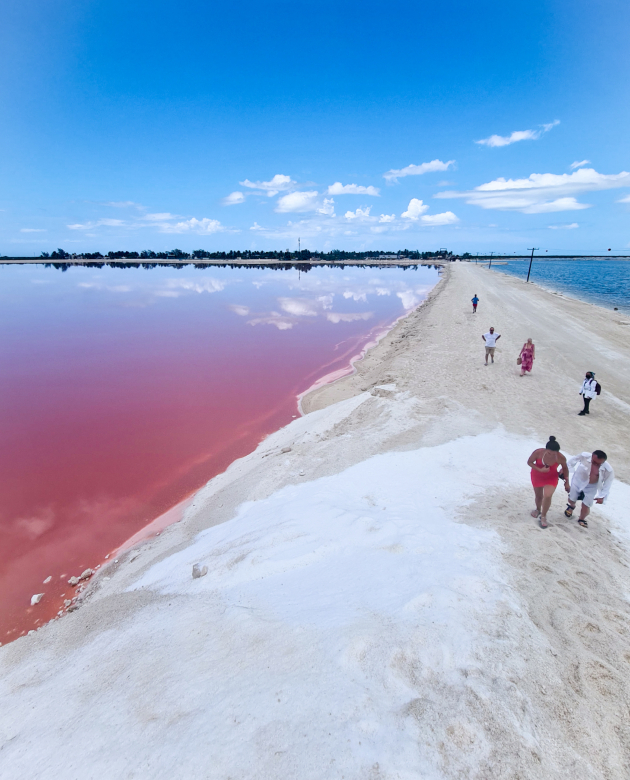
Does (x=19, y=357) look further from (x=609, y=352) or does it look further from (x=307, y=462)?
(x=609, y=352)

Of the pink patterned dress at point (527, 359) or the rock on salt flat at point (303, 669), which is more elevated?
the pink patterned dress at point (527, 359)

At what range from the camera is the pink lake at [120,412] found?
7641mm

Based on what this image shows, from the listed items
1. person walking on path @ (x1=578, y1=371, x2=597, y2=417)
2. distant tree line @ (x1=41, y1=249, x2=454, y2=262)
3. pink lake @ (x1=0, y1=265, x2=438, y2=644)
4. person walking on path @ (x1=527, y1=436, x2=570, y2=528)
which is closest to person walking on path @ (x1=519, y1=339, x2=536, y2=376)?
person walking on path @ (x1=578, y1=371, x2=597, y2=417)

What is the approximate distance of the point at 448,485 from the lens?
685cm

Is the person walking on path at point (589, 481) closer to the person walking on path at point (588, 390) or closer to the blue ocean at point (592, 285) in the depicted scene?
the person walking on path at point (588, 390)


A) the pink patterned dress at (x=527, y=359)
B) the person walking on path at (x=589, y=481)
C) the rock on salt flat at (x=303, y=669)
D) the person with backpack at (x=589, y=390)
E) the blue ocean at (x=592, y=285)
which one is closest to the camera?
the rock on salt flat at (x=303, y=669)

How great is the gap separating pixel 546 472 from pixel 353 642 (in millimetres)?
3506

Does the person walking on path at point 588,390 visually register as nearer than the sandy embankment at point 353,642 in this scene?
No

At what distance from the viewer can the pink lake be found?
25.1ft

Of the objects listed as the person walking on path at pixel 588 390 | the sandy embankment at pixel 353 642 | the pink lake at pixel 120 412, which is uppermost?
the person walking on path at pixel 588 390

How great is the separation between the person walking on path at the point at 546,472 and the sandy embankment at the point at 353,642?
1.23ft

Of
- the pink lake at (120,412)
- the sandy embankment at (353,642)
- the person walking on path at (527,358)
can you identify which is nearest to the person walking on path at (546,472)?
the sandy embankment at (353,642)

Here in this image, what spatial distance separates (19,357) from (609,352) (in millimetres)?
28584

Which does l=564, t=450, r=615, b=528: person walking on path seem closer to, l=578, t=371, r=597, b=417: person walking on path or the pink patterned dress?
l=578, t=371, r=597, b=417: person walking on path
